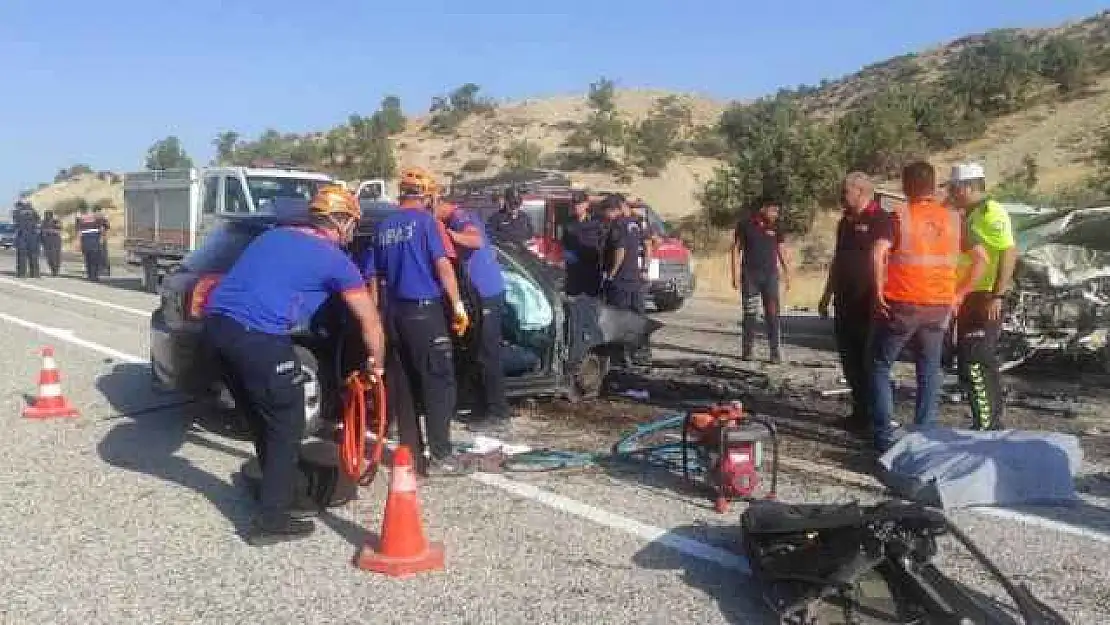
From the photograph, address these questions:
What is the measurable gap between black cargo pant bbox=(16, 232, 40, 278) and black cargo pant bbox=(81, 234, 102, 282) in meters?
1.27

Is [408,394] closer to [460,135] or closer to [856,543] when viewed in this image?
[856,543]

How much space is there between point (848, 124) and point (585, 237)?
2118 centimetres

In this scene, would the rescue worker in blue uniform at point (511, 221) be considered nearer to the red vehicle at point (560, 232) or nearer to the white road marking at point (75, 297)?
the red vehicle at point (560, 232)

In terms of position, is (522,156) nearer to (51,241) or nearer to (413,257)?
Answer: (51,241)

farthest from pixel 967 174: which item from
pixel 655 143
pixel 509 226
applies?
pixel 655 143

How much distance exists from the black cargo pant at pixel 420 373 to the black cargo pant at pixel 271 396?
3.12ft

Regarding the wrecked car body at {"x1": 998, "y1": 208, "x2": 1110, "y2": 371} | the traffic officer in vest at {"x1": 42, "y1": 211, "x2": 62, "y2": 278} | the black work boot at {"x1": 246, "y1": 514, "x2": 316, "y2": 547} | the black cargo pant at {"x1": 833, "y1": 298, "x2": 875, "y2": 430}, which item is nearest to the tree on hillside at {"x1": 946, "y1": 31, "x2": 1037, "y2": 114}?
the traffic officer in vest at {"x1": 42, "y1": 211, "x2": 62, "y2": 278}

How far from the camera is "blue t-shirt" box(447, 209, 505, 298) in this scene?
21.8ft

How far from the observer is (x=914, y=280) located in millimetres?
6527

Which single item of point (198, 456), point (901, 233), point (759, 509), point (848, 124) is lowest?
point (198, 456)

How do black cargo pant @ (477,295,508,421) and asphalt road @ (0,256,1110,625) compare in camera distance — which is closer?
asphalt road @ (0,256,1110,625)

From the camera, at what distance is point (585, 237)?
1195 centimetres

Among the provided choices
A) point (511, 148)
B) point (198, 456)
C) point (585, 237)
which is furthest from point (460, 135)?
point (198, 456)

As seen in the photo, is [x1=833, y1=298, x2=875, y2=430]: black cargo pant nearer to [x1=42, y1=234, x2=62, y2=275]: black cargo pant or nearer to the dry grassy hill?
the dry grassy hill
